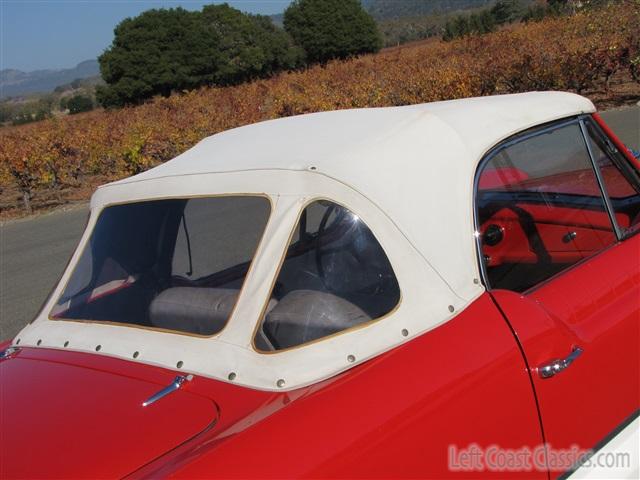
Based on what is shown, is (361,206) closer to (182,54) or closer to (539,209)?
(539,209)

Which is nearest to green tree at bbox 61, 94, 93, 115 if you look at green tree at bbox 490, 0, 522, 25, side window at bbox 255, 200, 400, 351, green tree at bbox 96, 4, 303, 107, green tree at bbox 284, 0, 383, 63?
green tree at bbox 96, 4, 303, 107

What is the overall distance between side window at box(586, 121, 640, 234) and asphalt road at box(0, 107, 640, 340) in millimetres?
4886

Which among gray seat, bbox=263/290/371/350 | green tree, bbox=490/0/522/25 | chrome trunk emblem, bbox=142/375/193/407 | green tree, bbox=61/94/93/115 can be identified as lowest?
chrome trunk emblem, bbox=142/375/193/407

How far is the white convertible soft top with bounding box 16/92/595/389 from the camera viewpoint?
176 cm

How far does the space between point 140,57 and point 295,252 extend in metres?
39.8

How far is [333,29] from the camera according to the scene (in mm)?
45000

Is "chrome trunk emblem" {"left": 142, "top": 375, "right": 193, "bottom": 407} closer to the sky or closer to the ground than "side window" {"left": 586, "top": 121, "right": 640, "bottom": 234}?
closer to the ground

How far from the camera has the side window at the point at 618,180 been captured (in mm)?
2512

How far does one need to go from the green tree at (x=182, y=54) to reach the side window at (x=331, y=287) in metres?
38.1

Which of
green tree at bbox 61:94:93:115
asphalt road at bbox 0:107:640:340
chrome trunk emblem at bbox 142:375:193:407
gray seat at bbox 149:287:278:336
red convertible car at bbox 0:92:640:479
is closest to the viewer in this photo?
red convertible car at bbox 0:92:640:479

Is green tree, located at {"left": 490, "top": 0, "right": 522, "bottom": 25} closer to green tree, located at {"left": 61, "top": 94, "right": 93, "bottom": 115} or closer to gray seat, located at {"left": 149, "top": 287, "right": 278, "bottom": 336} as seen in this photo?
green tree, located at {"left": 61, "top": 94, "right": 93, "bottom": 115}

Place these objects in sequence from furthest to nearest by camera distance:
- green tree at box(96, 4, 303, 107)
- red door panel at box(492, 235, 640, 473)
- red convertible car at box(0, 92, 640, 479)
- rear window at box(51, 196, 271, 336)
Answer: green tree at box(96, 4, 303, 107), rear window at box(51, 196, 271, 336), red door panel at box(492, 235, 640, 473), red convertible car at box(0, 92, 640, 479)

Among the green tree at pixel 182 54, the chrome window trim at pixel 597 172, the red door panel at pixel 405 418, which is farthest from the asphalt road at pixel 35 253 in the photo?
the green tree at pixel 182 54

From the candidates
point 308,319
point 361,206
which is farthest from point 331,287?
point 361,206
